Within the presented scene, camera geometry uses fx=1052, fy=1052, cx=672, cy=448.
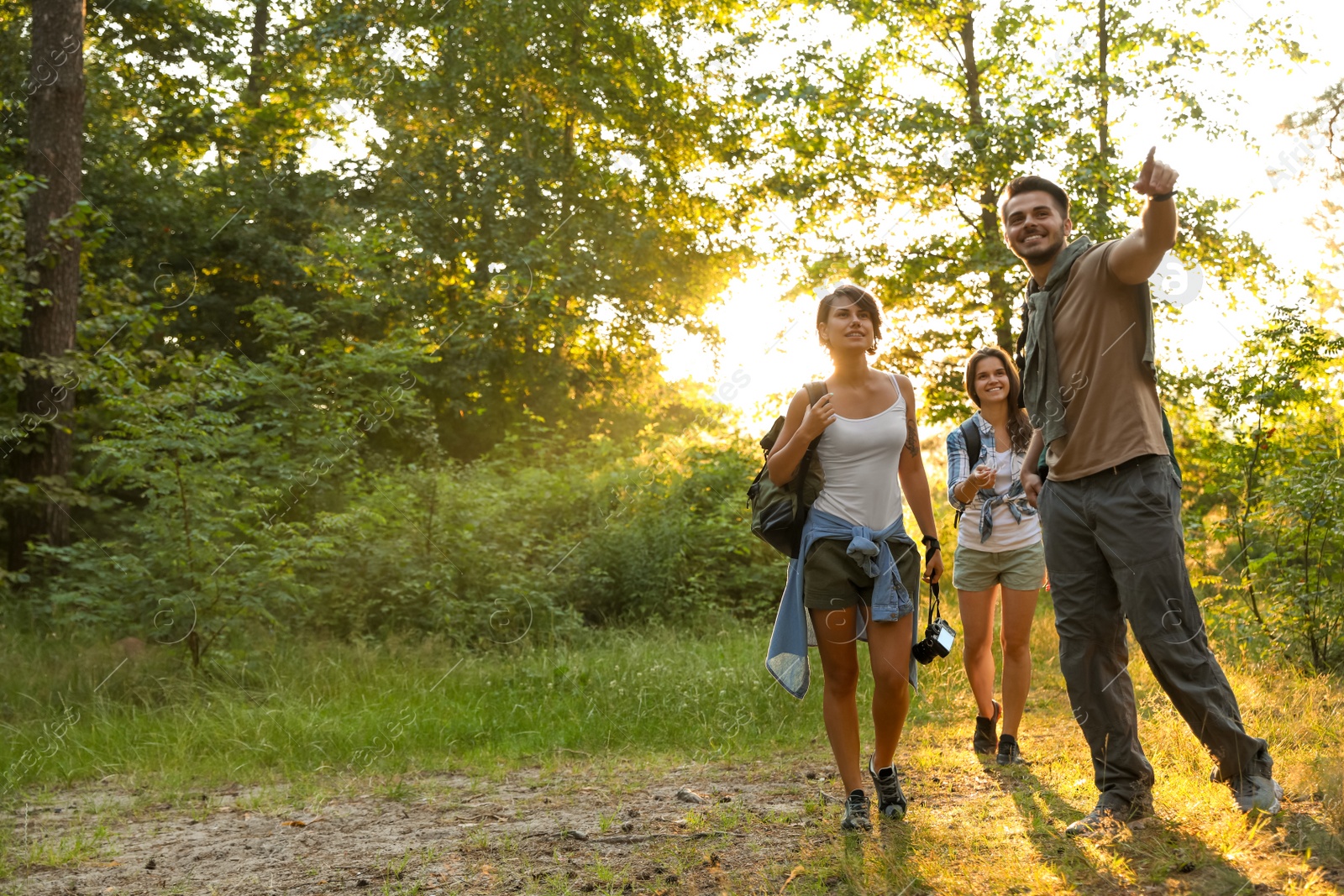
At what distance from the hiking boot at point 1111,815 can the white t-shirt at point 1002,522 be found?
1737mm

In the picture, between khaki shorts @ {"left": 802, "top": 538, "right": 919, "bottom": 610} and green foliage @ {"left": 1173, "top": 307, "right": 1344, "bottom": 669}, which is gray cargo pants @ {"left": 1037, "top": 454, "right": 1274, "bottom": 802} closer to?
khaki shorts @ {"left": 802, "top": 538, "right": 919, "bottom": 610}

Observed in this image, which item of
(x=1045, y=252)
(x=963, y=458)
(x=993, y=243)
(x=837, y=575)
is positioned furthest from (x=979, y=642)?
(x=993, y=243)

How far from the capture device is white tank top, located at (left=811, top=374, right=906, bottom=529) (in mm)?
4246

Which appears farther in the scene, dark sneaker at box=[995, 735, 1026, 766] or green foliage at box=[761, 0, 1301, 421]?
green foliage at box=[761, 0, 1301, 421]

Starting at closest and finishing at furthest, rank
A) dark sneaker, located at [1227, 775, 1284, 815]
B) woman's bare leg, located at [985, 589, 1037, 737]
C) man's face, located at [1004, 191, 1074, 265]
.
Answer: dark sneaker, located at [1227, 775, 1284, 815]
man's face, located at [1004, 191, 1074, 265]
woman's bare leg, located at [985, 589, 1037, 737]

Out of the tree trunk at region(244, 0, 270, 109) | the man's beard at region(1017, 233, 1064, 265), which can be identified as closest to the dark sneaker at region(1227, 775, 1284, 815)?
the man's beard at region(1017, 233, 1064, 265)

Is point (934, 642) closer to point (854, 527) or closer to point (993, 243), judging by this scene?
point (854, 527)

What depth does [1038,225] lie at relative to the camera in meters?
3.94

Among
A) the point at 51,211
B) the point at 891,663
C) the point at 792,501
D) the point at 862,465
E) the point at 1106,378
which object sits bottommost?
the point at 891,663

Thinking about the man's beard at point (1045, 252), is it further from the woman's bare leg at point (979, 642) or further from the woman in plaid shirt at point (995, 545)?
the woman's bare leg at point (979, 642)

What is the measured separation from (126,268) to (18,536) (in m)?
4.30

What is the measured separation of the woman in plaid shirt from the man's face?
1.62 metres

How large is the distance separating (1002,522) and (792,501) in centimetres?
162

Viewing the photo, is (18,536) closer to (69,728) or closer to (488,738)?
(69,728)
